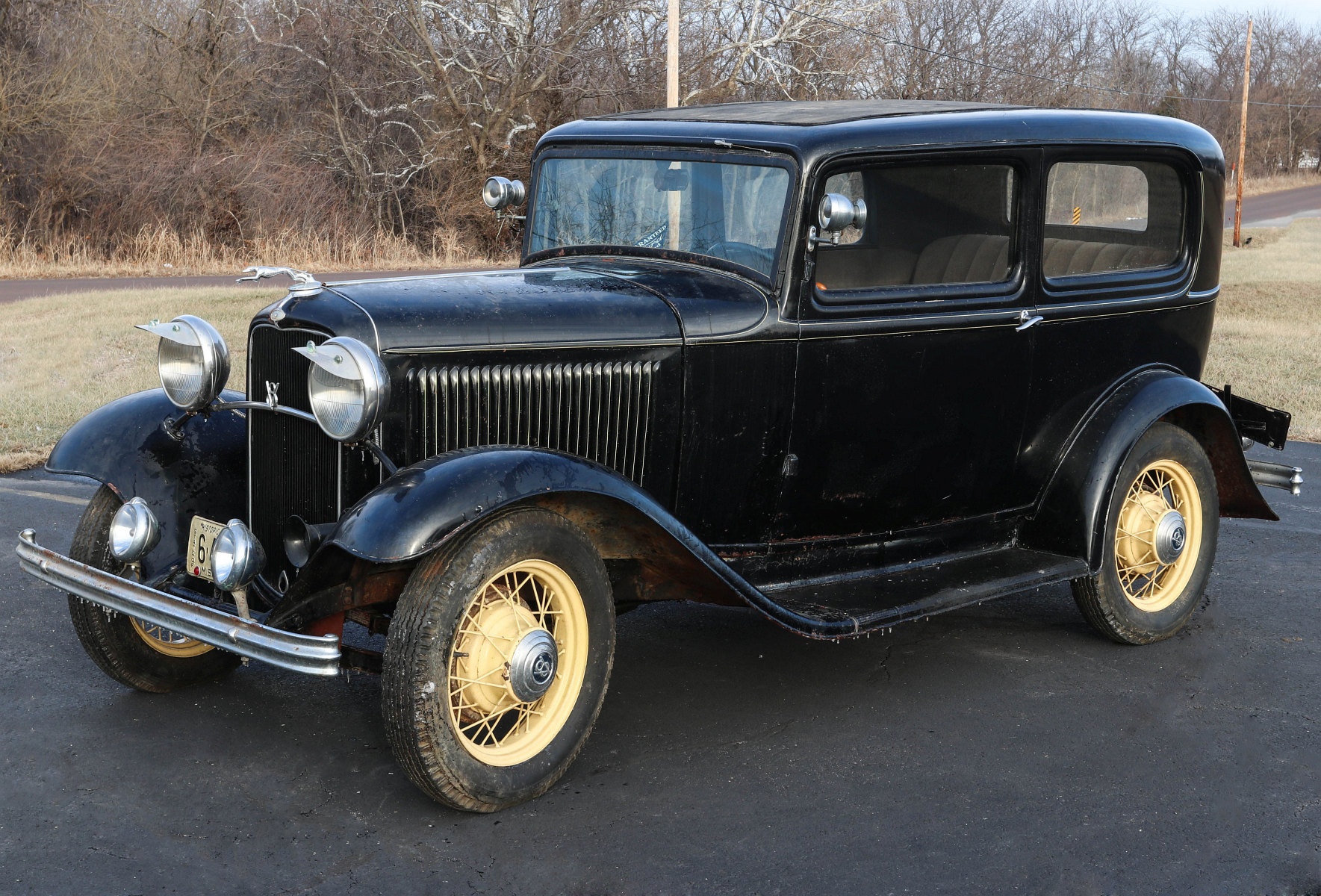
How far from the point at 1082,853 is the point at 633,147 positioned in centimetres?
260

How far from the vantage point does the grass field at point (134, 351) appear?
8172 millimetres

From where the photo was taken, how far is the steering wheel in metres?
3.75

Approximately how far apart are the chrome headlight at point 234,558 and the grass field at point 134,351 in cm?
424

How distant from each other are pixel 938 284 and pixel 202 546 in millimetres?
2519

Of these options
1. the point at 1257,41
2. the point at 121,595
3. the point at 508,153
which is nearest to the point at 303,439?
the point at 121,595

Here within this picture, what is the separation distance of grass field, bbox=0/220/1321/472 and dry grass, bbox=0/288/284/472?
1cm

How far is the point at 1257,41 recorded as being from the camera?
5628cm

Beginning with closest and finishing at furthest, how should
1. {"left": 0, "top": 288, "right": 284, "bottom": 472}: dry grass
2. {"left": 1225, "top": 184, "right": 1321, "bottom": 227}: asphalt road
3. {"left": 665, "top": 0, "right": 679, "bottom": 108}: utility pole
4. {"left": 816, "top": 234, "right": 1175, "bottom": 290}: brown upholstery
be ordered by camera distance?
{"left": 816, "top": 234, "right": 1175, "bottom": 290}: brown upholstery < {"left": 0, "top": 288, "right": 284, "bottom": 472}: dry grass < {"left": 665, "top": 0, "right": 679, "bottom": 108}: utility pole < {"left": 1225, "top": 184, "right": 1321, "bottom": 227}: asphalt road

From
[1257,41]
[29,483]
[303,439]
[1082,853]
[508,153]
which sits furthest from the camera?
[1257,41]

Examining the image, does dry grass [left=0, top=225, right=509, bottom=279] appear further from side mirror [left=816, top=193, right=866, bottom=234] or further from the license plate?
side mirror [left=816, top=193, right=866, bottom=234]

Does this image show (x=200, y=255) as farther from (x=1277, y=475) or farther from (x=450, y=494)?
(x=450, y=494)

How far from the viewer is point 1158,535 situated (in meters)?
4.41

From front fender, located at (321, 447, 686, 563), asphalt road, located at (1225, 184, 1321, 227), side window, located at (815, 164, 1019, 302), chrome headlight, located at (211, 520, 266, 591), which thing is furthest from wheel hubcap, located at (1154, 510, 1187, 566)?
asphalt road, located at (1225, 184, 1321, 227)

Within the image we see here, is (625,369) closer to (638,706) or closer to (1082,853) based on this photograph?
(638,706)
